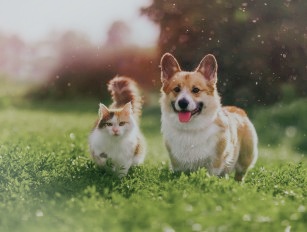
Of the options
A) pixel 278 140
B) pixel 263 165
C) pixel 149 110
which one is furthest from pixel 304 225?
pixel 149 110

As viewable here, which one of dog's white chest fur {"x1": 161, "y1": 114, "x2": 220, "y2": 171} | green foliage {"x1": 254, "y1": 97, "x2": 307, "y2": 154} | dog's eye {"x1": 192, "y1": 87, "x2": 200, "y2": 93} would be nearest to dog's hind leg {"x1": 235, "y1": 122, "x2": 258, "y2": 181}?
dog's white chest fur {"x1": 161, "y1": 114, "x2": 220, "y2": 171}

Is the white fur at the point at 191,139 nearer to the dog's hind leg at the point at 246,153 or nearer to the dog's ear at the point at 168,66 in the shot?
the dog's ear at the point at 168,66

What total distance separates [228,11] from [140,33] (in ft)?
7.16

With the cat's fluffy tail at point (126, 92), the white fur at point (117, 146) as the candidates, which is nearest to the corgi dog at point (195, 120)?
the white fur at point (117, 146)

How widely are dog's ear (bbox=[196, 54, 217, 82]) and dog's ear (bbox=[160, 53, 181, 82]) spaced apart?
10.3 inches

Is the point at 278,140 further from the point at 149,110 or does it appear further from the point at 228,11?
the point at 149,110

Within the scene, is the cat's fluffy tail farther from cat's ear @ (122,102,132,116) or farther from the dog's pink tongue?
the dog's pink tongue

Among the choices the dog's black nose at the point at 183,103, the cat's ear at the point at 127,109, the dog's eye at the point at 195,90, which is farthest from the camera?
the cat's ear at the point at 127,109

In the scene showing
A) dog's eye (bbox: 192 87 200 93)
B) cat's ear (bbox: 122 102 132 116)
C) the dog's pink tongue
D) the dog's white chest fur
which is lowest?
the dog's white chest fur

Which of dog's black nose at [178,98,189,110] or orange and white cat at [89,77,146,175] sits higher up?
dog's black nose at [178,98,189,110]

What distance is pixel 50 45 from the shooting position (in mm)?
12719

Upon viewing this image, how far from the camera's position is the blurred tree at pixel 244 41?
990 cm

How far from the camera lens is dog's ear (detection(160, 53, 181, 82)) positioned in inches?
264

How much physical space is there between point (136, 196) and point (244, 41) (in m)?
6.30
